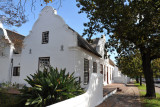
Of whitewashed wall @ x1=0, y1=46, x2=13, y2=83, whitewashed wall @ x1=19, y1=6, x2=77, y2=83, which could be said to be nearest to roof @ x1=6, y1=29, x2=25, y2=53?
whitewashed wall @ x1=0, y1=46, x2=13, y2=83

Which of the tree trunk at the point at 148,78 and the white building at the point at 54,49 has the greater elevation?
the white building at the point at 54,49

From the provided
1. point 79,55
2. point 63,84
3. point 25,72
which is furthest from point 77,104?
point 25,72

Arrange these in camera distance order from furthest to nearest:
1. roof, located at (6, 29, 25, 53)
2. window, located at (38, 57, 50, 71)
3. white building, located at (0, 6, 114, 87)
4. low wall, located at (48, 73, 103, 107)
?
1. window, located at (38, 57, 50, 71)
2. roof, located at (6, 29, 25, 53)
3. white building, located at (0, 6, 114, 87)
4. low wall, located at (48, 73, 103, 107)

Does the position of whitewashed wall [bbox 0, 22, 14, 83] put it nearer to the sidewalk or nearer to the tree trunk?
the sidewalk

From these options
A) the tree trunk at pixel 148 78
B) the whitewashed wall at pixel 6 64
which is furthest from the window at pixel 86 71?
the whitewashed wall at pixel 6 64

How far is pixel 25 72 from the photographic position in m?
12.8

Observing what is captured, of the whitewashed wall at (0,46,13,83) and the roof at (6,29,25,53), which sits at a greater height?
the roof at (6,29,25,53)

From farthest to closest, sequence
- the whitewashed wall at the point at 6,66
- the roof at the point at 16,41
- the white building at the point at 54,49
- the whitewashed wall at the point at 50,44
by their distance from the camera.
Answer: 1. the whitewashed wall at the point at 6,66
2. the roof at the point at 16,41
3. the whitewashed wall at the point at 50,44
4. the white building at the point at 54,49

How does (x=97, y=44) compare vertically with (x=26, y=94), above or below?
above

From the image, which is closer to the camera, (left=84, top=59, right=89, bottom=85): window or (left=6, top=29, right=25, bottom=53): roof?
(left=6, top=29, right=25, bottom=53): roof

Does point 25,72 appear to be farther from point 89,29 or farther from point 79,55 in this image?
point 89,29

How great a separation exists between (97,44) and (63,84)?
12.0 metres

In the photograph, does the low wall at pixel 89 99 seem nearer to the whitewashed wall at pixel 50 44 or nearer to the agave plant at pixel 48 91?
the agave plant at pixel 48 91

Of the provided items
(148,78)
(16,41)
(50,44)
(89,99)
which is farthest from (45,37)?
(148,78)
